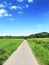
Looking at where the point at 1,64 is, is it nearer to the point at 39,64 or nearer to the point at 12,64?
the point at 12,64

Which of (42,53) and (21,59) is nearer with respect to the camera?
(21,59)

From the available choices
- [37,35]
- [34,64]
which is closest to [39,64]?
[34,64]

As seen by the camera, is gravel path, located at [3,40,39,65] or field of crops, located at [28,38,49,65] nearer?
gravel path, located at [3,40,39,65]

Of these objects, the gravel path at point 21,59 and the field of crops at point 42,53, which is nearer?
the gravel path at point 21,59

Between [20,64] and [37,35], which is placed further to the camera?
[37,35]

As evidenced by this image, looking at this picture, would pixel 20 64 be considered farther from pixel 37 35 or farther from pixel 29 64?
pixel 37 35

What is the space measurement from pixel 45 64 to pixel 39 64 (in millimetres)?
532

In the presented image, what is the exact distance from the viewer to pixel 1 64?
13750mm

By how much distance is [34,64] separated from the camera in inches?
546

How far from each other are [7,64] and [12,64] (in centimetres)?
41

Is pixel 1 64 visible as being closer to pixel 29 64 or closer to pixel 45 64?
pixel 29 64

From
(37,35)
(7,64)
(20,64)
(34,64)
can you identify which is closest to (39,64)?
(34,64)

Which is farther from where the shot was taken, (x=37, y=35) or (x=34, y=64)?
(x=37, y=35)

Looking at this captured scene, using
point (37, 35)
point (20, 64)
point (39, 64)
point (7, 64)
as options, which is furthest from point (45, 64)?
point (37, 35)
